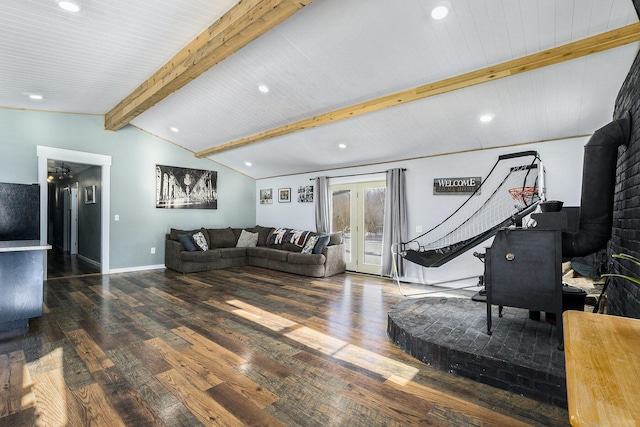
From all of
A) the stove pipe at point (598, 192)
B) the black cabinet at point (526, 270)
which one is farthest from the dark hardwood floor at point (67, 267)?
the stove pipe at point (598, 192)

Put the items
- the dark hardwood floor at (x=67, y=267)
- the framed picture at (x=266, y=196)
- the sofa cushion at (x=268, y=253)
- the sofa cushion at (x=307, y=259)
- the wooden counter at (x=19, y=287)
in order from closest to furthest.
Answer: the wooden counter at (x=19, y=287)
the dark hardwood floor at (x=67, y=267)
the sofa cushion at (x=307, y=259)
the sofa cushion at (x=268, y=253)
the framed picture at (x=266, y=196)

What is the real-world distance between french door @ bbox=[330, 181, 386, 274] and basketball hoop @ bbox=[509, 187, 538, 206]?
2199mm

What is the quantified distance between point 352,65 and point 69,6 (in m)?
2.62

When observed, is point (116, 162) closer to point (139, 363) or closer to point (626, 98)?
Result: point (139, 363)

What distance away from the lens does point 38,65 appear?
3506 millimetres

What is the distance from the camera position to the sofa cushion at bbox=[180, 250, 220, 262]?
588cm

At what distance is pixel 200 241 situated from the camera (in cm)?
630

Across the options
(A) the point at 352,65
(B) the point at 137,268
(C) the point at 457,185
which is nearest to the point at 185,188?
(B) the point at 137,268

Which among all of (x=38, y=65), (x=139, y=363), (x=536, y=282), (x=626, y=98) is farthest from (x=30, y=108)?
(x=626, y=98)

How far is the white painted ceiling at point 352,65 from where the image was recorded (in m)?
2.56

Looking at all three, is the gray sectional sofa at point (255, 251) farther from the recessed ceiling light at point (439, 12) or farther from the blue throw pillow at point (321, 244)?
the recessed ceiling light at point (439, 12)

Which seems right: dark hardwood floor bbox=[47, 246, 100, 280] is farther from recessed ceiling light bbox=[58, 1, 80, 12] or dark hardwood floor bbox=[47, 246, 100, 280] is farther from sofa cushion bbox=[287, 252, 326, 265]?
recessed ceiling light bbox=[58, 1, 80, 12]

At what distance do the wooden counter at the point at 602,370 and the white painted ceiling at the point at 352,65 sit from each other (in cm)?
243

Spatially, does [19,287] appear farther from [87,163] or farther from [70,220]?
[70,220]
